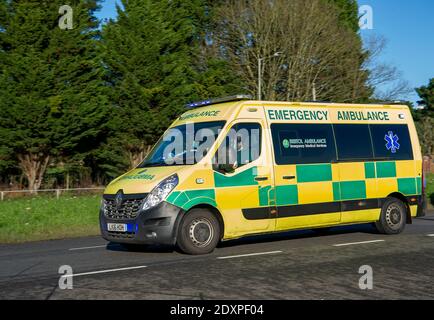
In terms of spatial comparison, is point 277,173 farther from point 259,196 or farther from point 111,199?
point 111,199

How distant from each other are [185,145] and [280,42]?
26.6 m

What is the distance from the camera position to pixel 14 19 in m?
22.3

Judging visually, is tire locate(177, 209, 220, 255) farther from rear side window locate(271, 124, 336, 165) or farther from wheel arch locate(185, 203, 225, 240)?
rear side window locate(271, 124, 336, 165)

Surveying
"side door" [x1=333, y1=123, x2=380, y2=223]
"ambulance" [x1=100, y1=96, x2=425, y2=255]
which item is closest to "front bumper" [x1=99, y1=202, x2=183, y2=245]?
"ambulance" [x1=100, y1=96, x2=425, y2=255]

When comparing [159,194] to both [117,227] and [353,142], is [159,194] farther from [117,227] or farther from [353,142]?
[353,142]

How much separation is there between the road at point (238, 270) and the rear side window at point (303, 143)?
4.98 ft

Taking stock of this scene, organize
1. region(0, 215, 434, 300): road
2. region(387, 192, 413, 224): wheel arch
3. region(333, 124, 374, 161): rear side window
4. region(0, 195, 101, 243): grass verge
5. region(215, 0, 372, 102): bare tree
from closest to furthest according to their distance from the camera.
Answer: region(0, 215, 434, 300): road < region(333, 124, 374, 161): rear side window < region(387, 192, 413, 224): wheel arch < region(0, 195, 101, 243): grass verge < region(215, 0, 372, 102): bare tree

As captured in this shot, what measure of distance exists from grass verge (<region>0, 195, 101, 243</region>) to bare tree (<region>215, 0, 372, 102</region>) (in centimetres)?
1857

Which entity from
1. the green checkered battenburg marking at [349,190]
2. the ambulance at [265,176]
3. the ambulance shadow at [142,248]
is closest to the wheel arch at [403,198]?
the ambulance at [265,176]

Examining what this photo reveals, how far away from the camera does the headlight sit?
29.6 ft

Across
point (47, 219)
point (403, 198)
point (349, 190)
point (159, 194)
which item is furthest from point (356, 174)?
point (47, 219)

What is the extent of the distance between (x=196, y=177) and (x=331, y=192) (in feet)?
9.55

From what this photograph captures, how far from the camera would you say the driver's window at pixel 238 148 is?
31.7 feet

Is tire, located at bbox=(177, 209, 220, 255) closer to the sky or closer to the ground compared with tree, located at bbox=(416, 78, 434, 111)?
closer to the ground
